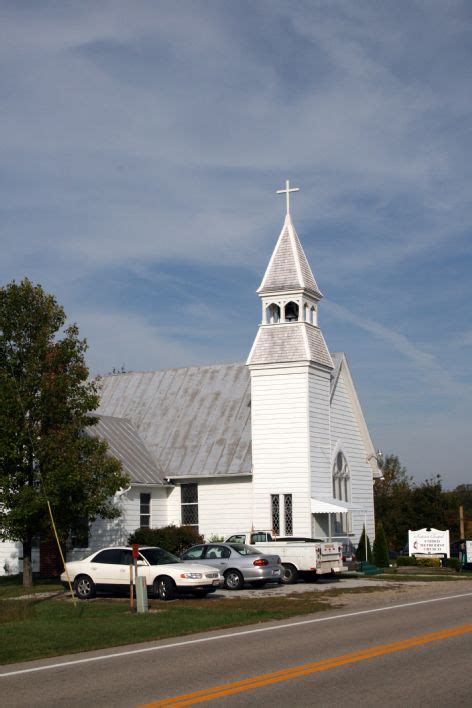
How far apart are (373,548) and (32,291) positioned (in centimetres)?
2043

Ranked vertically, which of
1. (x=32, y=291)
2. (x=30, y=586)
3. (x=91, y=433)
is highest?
(x=32, y=291)

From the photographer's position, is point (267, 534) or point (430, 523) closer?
point (267, 534)

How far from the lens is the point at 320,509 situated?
122 feet

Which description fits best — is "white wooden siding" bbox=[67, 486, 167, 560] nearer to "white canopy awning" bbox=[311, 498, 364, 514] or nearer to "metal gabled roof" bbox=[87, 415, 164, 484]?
"metal gabled roof" bbox=[87, 415, 164, 484]

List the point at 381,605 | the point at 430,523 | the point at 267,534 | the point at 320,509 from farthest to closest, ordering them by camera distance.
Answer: the point at 430,523
the point at 320,509
the point at 267,534
the point at 381,605

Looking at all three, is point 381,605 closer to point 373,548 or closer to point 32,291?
point 32,291

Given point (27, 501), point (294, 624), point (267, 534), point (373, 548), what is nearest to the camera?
point (294, 624)

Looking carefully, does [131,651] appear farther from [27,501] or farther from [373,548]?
[373,548]

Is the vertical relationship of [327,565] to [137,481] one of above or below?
below

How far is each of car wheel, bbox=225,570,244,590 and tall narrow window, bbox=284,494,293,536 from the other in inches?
403

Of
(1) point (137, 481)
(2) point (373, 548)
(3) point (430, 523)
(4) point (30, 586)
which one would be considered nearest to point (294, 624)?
(4) point (30, 586)

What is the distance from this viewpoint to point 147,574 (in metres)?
24.3

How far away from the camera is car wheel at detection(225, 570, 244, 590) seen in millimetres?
27344

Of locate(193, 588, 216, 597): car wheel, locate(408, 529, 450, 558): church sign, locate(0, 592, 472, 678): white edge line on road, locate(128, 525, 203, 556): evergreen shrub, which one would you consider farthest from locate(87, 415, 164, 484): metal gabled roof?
locate(0, 592, 472, 678): white edge line on road
